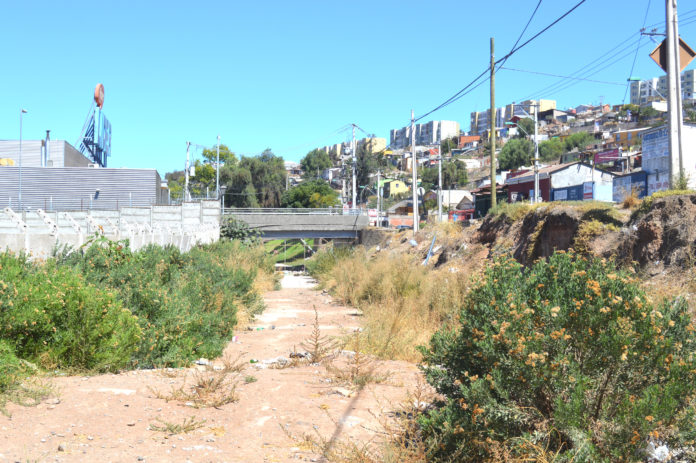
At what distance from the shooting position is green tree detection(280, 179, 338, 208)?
3529 inches

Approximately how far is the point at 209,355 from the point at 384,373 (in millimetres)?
2789

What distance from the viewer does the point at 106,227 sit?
17594 millimetres

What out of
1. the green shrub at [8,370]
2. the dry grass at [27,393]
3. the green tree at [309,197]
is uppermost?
Result: the green tree at [309,197]

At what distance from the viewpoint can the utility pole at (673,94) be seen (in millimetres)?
13656

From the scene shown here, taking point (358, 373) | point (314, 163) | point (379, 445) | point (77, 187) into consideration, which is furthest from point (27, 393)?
point (314, 163)

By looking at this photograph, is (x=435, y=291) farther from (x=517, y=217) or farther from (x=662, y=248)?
(x=517, y=217)

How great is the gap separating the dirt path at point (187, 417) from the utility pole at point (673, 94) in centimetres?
918

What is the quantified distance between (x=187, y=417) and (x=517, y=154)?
10300cm

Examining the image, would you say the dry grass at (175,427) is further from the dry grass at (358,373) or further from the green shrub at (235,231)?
the green shrub at (235,231)

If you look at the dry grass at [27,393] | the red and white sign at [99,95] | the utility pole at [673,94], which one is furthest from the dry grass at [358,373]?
the red and white sign at [99,95]

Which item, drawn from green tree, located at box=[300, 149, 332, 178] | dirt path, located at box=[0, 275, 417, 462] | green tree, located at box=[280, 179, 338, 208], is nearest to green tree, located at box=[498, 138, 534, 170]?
green tree, located at box=[280, 179, 338, 208]

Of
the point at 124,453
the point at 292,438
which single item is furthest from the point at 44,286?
the point at 292,438

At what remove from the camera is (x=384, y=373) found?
8.05 metres

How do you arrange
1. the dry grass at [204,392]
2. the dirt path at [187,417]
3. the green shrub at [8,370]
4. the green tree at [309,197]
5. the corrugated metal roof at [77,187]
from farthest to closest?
the green tree at [309,197] → the corrugated metal roof at [77,187] → the dry grass at [204,392] → the green shrub at [8,370] → the dirt path at [187,417]
